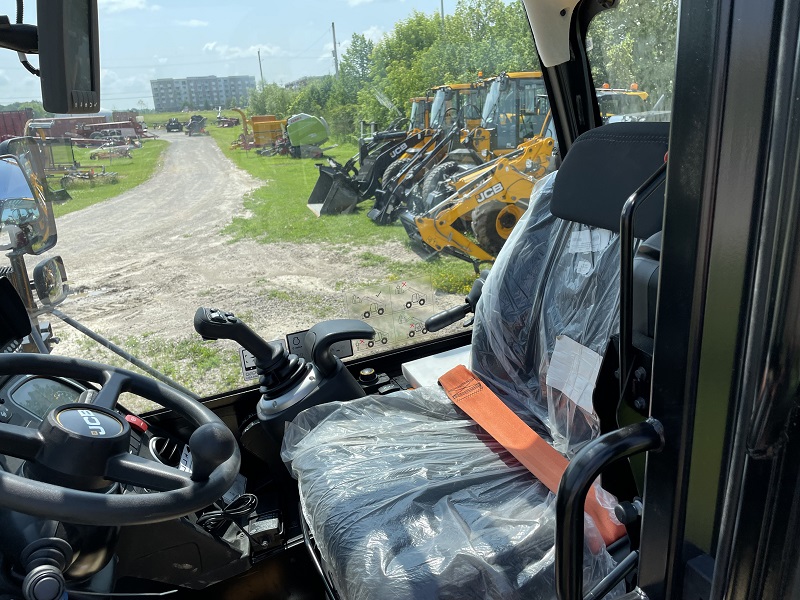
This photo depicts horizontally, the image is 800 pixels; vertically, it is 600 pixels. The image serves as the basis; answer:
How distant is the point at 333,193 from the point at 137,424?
3.46 feet

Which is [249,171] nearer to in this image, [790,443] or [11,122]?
[11,122]

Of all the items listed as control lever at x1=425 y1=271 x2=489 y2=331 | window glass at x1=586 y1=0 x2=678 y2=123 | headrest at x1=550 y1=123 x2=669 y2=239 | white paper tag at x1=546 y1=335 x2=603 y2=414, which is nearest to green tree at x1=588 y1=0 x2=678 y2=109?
window glass at x1=586 y1=0 x2=678 y2=123

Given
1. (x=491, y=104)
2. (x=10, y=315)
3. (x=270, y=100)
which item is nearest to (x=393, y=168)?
(x=491, y=104)

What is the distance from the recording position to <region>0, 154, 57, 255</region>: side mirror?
1493mm

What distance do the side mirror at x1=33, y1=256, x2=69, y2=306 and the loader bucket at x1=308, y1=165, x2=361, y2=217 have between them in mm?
772

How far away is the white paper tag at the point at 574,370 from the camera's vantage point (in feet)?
4.10

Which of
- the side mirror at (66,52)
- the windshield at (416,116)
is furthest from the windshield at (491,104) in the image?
the side mirror at (66,52)

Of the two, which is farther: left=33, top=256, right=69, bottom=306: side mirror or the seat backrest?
left=33, top=256, right=69, bottom=306: side mirror

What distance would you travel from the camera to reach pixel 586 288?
1.36 metres

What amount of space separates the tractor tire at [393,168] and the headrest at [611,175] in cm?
122

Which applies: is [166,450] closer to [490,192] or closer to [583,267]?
[583,267]

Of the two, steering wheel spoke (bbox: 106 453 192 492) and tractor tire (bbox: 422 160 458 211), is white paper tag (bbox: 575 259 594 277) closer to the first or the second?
steering wheel spoke (bbox: 106 453 192 492)

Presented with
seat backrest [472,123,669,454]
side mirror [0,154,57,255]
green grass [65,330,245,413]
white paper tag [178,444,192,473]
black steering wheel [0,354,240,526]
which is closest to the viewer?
black steering wheel [0,354,240,526]

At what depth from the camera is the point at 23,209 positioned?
152 centimetres
